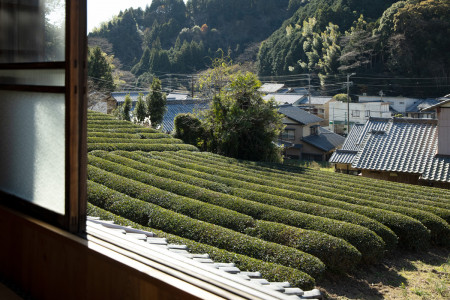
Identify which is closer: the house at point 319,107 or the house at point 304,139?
the house at point 304,139

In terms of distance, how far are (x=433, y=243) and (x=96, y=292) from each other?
6.62 metres

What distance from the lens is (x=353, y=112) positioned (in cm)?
2867

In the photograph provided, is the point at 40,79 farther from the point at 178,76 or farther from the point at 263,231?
the point at 178,76

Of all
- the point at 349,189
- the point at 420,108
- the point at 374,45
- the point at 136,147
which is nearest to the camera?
the point at 349,189

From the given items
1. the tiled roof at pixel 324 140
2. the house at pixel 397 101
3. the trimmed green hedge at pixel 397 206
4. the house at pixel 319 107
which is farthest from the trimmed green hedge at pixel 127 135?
the house at pixel 397 101

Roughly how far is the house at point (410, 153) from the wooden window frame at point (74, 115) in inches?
447

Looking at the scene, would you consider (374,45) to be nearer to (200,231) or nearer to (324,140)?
(324,140)

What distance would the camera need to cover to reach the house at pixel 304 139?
2509 centimetres

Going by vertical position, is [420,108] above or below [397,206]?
above

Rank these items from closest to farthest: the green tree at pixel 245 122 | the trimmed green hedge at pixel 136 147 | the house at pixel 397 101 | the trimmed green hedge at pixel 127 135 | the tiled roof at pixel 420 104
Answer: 1. the trimmed green hedge at pixel 136 147
2. the trimmed green hedge at pixel 127 135
3. the green tree at pixel 245 122
4. the tiled roof at pixel 420 104
5. the house at pixel 397 101

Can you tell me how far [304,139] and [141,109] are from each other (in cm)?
990

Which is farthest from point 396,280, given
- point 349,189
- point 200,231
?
point 349,189

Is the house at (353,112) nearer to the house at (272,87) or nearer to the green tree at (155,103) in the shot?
the house at (272,87)

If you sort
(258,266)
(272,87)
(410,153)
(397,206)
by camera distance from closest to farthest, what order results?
(258,266) → (397,206) → (410,153) → (272,87)
